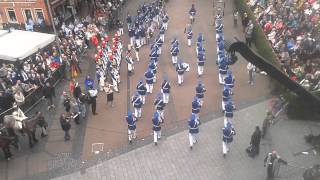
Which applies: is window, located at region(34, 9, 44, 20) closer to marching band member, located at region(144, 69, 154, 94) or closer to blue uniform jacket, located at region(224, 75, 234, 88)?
marching band member, located at region(144, 69, 154, 94)

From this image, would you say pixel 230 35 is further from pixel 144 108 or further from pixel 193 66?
pixel 144 108

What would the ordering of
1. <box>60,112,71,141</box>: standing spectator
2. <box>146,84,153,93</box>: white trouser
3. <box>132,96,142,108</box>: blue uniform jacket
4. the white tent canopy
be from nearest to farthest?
<box>60,112,71,141</box>: standing spectator < <box>132,96,142,108</box>: blue uniform jacket < <box>146,84,153,93</box>: white trouser < the white tent canopy

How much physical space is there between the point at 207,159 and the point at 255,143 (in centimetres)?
181

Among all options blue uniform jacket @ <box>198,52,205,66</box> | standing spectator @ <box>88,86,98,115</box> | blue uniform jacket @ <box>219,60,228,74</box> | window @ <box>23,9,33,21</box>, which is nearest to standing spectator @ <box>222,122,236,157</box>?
blue uniform jacket @ <box>219,60,228,74</box>

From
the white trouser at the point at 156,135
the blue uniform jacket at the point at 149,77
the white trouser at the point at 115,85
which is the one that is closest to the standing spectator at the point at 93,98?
the white trouser at the point at 115,85

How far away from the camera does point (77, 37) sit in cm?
2669

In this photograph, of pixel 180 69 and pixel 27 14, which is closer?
pixel 180 69

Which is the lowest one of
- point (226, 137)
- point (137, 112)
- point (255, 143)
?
point (255, 143)

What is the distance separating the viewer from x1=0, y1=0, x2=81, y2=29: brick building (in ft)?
99.5

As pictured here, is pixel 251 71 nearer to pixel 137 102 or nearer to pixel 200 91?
pixel 200 91

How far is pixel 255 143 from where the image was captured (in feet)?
51.4

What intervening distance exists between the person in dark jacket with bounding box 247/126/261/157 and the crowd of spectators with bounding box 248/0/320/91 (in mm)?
3192

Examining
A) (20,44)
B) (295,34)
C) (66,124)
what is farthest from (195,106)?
(20,44)

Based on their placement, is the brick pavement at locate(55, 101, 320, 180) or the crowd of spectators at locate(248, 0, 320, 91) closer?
the brick pavement at locate(55, 101, 320, 180)
